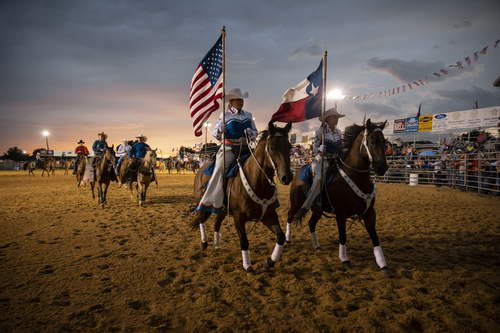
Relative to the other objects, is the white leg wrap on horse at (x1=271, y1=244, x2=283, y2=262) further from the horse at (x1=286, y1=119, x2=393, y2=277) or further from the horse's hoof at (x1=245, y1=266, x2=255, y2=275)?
the horse at (x1=286, y1=119, x2=393, y2=277)

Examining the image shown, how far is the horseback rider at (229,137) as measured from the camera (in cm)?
444

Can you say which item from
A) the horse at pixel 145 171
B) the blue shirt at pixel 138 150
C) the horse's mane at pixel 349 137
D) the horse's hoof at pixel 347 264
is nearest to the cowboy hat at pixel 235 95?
the horse's mane at pixel 349 137

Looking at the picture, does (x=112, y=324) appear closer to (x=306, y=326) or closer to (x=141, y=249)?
(x=306, y=326)

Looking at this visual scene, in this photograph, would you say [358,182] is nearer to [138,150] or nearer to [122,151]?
[138,150]

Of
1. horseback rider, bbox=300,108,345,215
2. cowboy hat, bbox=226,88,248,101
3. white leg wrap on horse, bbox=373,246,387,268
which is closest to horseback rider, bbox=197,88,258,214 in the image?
cowboy hat, bbox=226,88,248,101

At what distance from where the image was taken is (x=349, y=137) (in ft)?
14.9

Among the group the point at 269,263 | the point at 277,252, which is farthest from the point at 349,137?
the point at 269,263

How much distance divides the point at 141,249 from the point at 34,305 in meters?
A: 2.14

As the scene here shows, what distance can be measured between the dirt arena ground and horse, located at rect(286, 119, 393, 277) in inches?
23.1

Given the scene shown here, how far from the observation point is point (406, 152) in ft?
64.1

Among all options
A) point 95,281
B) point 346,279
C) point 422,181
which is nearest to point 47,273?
point 95,281

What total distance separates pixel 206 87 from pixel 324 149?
269 cm

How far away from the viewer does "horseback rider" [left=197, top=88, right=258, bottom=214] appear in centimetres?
444

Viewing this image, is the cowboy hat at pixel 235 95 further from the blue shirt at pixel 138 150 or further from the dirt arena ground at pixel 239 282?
the blue shirt at pixel 138 150
